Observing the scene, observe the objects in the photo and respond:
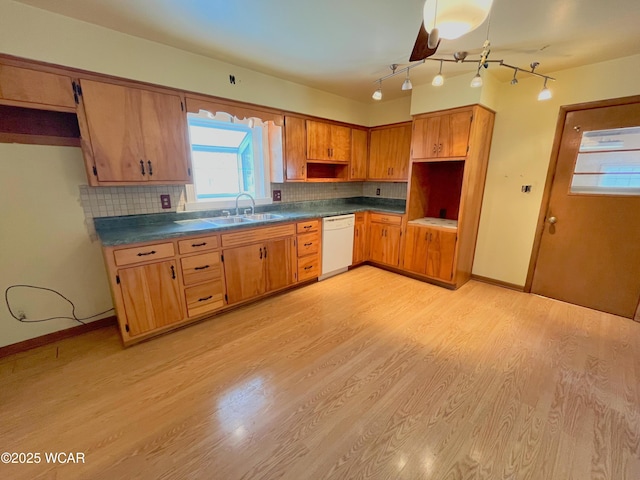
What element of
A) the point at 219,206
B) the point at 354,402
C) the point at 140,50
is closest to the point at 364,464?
the point at 354,402

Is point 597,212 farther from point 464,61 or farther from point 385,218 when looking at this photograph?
point 385,218

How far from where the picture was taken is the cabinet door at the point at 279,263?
117 inches

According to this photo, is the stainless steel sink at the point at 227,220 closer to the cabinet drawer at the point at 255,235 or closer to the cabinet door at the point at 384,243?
the cabinet drawer at the point at 255,235

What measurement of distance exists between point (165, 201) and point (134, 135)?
674 mm

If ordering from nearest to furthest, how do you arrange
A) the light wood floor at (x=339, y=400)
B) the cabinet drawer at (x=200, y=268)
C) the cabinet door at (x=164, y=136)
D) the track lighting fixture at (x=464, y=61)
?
the light wood floor at (x=339, y=400) → the track lighting fixture at (x=464, y=61) → the cabinet door at (x=164, y=136) → the cabinet drawer at (x=200, y=268)

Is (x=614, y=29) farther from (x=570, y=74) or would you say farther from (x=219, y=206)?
(x=219, y=206)

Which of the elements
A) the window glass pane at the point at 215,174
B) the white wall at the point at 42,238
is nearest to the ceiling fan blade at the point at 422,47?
the window glass pane at the point at 215,174

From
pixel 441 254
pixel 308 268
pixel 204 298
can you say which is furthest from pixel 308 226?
pixel 441 254

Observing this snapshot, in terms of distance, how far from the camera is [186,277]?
241 cm

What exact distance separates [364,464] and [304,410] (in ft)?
1.47

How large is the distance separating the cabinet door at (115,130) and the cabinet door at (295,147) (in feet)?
5.03

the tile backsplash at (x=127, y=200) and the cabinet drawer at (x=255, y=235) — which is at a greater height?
the tile backsplash at (x=127, y=200)

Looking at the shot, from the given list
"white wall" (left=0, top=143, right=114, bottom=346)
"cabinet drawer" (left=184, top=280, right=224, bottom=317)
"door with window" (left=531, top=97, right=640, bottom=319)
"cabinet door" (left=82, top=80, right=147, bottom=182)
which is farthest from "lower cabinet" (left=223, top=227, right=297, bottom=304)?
"door with window" (left=531, top=97, right=640, bottom=319)

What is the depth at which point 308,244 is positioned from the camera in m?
3.36
